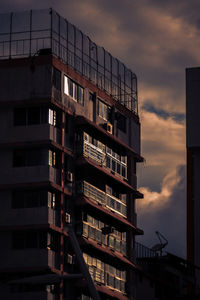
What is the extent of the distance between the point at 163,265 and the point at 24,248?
25.3 m

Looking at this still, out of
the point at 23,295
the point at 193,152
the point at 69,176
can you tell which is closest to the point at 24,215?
the point at 69,176

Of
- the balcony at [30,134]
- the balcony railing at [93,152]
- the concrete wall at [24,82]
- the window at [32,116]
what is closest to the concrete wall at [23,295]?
the balcony at [30,134]

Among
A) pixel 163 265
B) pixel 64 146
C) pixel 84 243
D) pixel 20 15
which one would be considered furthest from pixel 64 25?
pixel 163 265

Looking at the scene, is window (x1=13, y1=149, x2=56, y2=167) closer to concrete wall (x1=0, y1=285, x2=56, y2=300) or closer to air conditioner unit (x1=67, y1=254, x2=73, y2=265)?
air conditioner unit (x1=67, y1=254, x2=73, y2=265)

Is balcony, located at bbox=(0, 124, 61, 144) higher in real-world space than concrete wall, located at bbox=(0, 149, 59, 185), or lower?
higher

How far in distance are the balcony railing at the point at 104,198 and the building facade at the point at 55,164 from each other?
0.33 feet

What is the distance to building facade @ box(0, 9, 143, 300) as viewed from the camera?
8262 cm

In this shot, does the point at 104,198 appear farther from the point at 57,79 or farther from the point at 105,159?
the point at 57,79

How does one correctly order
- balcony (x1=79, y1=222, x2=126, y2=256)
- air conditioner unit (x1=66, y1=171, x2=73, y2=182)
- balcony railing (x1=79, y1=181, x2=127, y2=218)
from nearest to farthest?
air conditioner unit (x1=66, y1=171, x2=73, y2=182)
balcony (x1=79, y1=222, x2=126, y2=256)
balcony railing (x1=79, y1=181, x2=127, y2=218)

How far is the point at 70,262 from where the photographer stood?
278 feet

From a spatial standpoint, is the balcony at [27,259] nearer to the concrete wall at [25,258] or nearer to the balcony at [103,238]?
the concrete wall at [25,258]

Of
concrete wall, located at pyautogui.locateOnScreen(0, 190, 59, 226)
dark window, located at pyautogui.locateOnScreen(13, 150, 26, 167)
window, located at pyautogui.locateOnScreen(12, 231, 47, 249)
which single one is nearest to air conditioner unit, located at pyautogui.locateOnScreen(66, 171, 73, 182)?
concrete wall, located at pyautogui.locateOnScreen(0, 190, 59, 226)

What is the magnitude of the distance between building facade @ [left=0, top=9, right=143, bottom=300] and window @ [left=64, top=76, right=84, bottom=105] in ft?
0.26

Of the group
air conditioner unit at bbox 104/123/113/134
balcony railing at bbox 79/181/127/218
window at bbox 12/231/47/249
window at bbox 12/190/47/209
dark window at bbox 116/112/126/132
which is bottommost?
window at bbox 12/231/47/249
